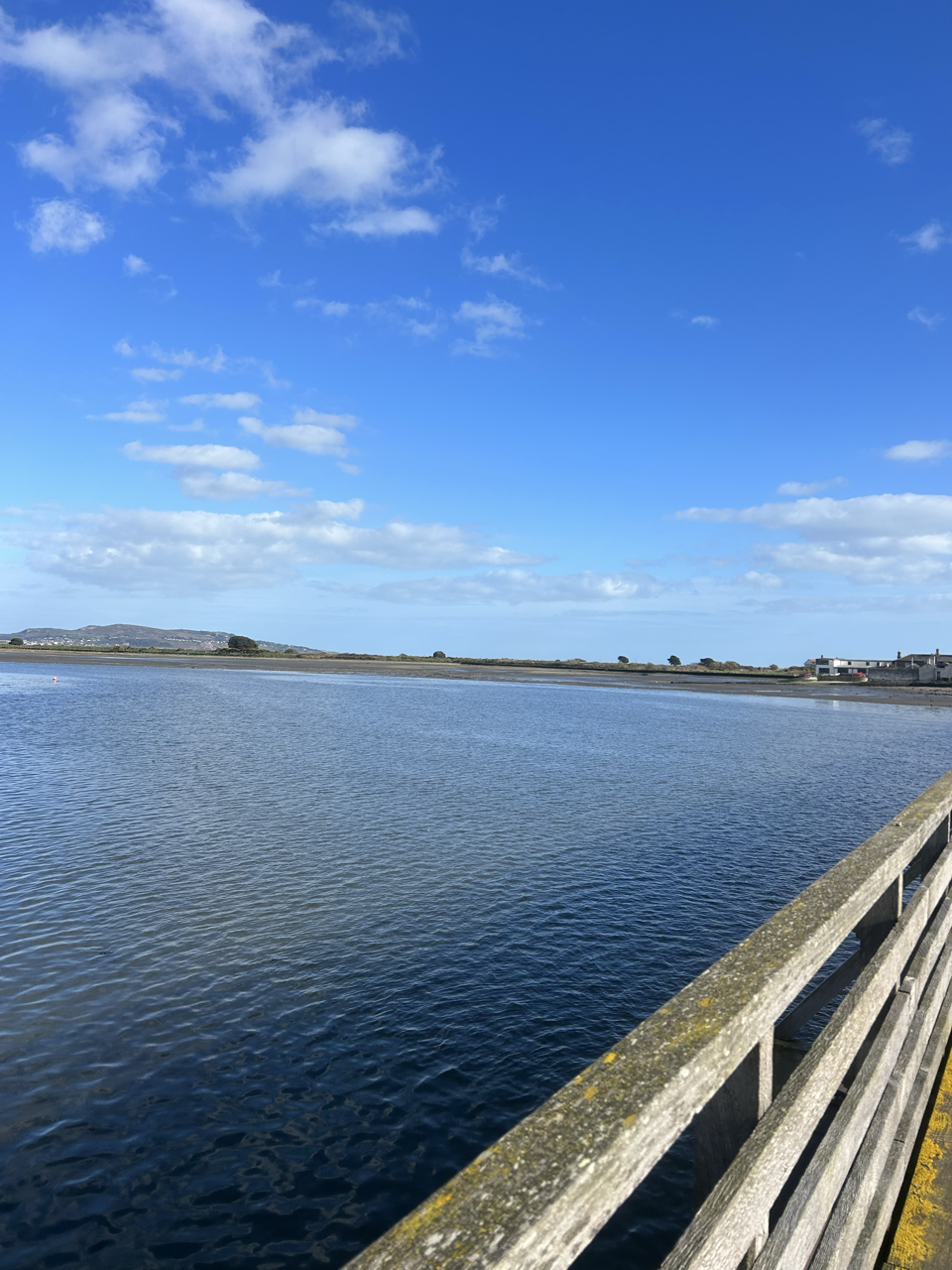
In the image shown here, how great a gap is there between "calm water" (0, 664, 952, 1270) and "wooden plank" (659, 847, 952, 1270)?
497 centimetres

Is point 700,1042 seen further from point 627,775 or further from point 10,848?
point 627,775

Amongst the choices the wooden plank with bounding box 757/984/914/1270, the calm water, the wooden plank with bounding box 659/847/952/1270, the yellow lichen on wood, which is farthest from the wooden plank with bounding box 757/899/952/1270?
the calm water

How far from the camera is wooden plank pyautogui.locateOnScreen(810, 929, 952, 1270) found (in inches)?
129

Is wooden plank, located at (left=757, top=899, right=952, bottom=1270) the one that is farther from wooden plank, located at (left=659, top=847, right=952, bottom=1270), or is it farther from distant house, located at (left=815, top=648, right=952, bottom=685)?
distant house, located at (left=815, top=648, right=952, bottom=685)

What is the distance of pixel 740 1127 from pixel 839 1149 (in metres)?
0.92

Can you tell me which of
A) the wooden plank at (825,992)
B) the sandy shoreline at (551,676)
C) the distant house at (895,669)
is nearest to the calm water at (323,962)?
the wooden plank at (825,992)

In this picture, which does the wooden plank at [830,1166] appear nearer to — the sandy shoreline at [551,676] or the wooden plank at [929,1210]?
the wooden plank at [929,1210]

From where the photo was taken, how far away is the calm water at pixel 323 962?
7242mm

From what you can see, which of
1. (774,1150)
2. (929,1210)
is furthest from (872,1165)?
(774,1150)

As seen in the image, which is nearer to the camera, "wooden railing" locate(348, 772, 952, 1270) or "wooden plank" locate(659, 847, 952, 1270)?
"wooden railing" locate(348, 772, 952, 1270)

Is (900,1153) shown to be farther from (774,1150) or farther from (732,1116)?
(774,1150)

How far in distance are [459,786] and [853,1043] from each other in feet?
75.8

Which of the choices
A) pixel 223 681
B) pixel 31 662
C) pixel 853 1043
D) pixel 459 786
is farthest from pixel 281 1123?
pixel 31 662

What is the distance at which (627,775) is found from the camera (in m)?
29.7
